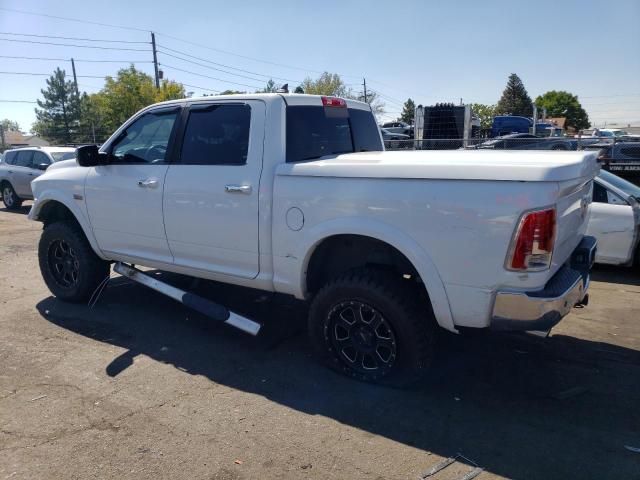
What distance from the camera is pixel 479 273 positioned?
3.10 metres

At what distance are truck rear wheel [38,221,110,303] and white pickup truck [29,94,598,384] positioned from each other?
0.03 metres

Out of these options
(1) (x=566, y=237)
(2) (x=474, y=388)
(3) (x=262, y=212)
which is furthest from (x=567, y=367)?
(3) (x=262, y=212)

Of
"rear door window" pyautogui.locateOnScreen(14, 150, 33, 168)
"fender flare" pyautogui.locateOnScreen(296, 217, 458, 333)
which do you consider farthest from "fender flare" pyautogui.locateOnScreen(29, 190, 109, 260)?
"rear door window" pyautogui.locateOnScreen(14, 150, 33, 168)

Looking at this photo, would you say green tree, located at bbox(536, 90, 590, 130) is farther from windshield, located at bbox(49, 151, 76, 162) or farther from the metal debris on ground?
the metal debris on ground

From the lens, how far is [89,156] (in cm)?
489

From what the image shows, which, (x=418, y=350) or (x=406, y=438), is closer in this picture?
(x=406, y=438)

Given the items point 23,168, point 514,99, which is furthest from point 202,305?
point 514,99

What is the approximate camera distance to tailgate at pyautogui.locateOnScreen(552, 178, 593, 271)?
3109mm

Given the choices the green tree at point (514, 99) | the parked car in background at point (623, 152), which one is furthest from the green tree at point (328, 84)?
the parked car in background at point (623, 152)

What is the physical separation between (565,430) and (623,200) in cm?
479

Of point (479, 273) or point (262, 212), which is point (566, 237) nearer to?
point (479, 273)

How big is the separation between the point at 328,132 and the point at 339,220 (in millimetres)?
1305

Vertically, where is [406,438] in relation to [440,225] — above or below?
below

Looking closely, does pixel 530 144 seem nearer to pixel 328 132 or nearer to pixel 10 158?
pixel 328 132
